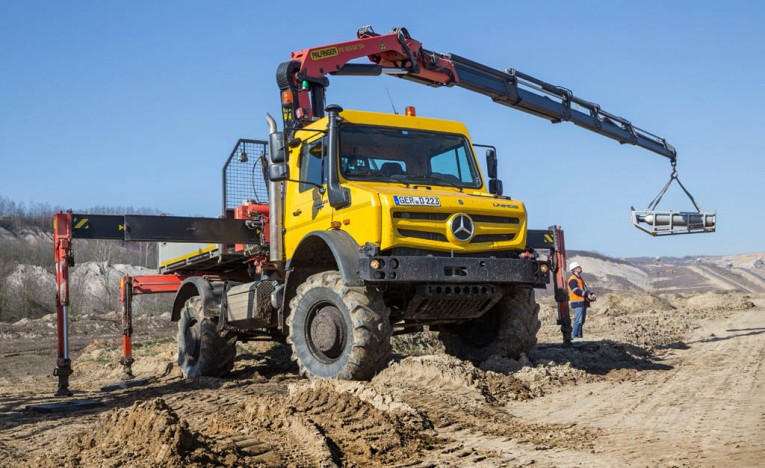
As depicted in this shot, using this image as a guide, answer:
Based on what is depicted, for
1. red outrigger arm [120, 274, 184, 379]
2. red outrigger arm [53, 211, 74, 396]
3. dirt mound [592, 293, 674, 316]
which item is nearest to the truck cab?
red outrigger arm [53, 211, 74, 396]

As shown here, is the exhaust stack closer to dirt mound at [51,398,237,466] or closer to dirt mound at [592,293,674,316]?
dirt mound at [51,398,237,466]

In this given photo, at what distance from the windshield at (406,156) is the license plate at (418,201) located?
0.79 metres

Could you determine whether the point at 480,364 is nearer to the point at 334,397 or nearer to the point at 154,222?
the point at 334,397

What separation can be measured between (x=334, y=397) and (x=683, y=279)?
62478mm

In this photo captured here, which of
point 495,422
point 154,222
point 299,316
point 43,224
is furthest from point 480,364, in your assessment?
point 43,224

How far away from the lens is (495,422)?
6.38 meters

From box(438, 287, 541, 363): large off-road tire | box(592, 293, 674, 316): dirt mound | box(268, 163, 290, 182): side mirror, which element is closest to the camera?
box(268, 163, 290, 182): side mirror

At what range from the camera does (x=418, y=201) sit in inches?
321

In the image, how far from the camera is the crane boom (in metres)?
10.1

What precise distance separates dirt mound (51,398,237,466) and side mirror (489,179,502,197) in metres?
5.23

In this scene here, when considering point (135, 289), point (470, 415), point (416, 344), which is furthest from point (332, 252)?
point (135, 289)

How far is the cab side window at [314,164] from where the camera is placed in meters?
8.92

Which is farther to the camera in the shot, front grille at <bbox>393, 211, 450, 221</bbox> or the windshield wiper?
the windshield wiper

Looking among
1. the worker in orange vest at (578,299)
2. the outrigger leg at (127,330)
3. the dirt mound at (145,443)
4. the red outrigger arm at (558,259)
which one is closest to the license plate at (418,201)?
the dirt mound at (145,443)
